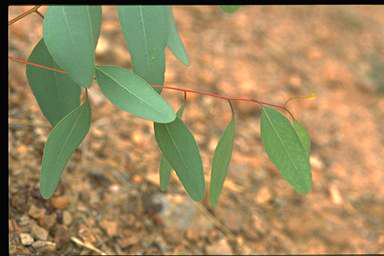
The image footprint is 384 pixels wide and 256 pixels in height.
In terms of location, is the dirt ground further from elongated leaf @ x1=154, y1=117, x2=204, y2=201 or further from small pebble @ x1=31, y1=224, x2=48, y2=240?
elongated leaf @ x1=154, y1=117, x2=204, y2=201

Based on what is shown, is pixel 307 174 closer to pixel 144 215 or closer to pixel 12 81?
→ pixel 144 215

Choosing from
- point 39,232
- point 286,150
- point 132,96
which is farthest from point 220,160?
point 39,232

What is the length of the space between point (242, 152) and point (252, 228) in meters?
0.39

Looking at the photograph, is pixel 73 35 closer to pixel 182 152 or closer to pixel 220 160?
pixel 182 152

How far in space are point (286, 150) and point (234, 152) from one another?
0.90 meters

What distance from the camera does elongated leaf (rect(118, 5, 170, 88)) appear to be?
108 centimetres

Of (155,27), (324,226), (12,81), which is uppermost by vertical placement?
(155,27)

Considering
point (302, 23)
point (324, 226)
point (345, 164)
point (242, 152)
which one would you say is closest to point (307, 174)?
point (324, 226)

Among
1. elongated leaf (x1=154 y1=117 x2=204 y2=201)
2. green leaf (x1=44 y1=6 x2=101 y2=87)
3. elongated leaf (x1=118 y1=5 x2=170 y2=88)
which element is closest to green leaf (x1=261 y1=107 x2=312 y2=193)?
elongated leaf (x1=154 y1=117 x2=204 y2=201)

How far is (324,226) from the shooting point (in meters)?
2.04

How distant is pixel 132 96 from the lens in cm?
113

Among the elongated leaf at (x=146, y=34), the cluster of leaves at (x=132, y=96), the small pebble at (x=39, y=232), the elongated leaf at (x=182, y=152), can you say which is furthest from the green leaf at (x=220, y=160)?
the small pebble at (x=39, y=232)

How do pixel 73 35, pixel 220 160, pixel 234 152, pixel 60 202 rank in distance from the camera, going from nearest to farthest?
pixel 73 35
pixel 220 160
pixel 60 202
pixel 234 152

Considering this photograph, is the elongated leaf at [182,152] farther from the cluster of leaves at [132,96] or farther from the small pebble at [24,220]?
the small pebble at [24,220]
